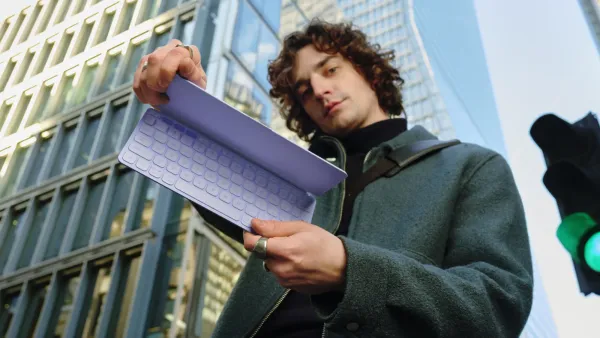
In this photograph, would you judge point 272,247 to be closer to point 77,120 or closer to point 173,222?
point 173,222

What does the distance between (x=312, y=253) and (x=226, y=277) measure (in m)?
11.5

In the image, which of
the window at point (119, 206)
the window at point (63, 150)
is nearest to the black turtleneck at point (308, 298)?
the window at point (119, 206)

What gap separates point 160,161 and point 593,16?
20.2 meters

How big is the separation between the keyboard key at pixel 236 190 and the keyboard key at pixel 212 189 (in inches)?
1.2

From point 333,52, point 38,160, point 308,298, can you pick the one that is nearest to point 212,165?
point 308,298

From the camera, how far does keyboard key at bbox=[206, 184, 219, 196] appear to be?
128cm

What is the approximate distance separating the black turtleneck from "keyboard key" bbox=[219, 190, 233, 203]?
42 cm

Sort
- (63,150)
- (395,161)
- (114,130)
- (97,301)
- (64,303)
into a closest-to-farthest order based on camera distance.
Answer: (395,161), (97,301), (64,303), (114,130), (63,150)

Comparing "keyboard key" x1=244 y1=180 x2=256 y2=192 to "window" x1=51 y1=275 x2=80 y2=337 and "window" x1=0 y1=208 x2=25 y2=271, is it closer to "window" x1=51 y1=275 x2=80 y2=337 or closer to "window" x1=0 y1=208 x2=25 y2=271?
"window" x1=51 y1=275 x2=80 y2=337

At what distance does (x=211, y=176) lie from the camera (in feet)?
4.35

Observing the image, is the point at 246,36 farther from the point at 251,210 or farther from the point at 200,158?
the point at 251,210

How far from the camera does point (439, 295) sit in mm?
1137

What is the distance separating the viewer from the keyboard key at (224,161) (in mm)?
1350

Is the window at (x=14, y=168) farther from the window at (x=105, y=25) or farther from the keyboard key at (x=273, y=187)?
the keyboard key at (x=273, y=187)
